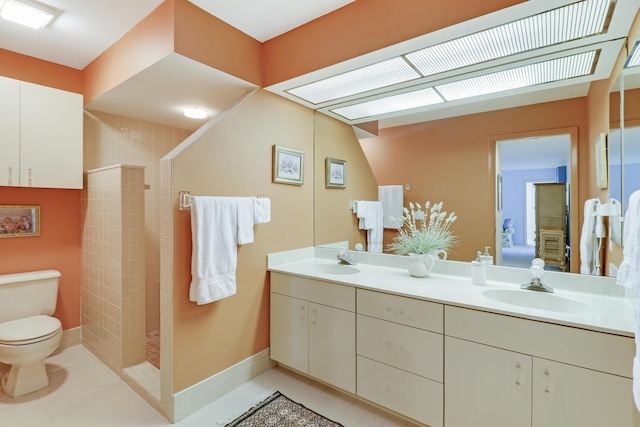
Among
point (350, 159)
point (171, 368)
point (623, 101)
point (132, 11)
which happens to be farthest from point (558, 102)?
point (171, 368)

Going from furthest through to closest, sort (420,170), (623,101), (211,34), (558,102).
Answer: (420,170) < (211,34) < (558,102) < (623,101)

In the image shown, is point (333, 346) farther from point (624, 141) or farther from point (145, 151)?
point (145, 151)

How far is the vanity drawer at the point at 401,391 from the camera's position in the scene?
1594 mm

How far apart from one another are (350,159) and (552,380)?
199cm

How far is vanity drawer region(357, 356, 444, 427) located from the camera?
1.59 metres

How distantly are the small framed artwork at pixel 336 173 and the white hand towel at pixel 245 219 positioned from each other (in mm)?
884

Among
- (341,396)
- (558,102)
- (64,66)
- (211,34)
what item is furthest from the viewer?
(64,66)

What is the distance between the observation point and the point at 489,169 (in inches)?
78.7

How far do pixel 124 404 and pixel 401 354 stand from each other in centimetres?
184

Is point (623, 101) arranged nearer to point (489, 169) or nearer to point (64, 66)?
point (489, 169)

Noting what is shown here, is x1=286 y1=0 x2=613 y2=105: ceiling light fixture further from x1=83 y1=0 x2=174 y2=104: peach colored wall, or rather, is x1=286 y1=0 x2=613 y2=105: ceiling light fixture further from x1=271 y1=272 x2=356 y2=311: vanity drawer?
x1=271 y1=272 x2=356 y2=311: vanity drawer

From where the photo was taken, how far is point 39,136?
2.28 m

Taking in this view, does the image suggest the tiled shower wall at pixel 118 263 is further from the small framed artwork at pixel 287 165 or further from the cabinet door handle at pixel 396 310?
the cabinet door handle at pixel 396 310

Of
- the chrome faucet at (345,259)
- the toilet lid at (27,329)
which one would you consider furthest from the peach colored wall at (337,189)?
the toilet lid at (27,329)
